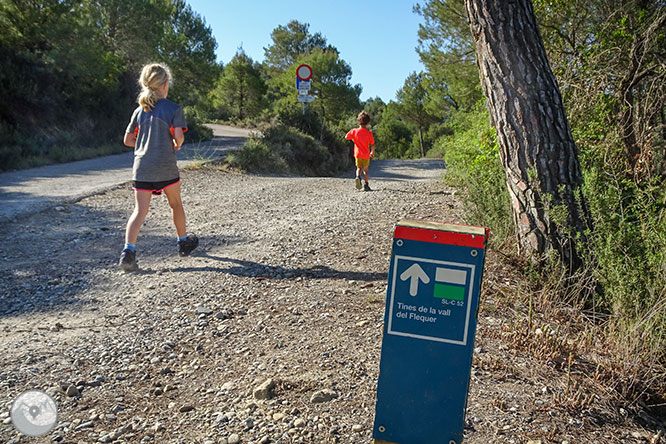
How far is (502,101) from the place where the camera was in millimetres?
4180

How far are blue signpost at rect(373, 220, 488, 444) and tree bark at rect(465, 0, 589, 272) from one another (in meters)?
2.49

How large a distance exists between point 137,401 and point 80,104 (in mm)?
18391

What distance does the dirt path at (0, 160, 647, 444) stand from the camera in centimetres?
244

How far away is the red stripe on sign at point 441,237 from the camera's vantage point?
180 centimetres

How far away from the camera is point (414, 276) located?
73.0 inches

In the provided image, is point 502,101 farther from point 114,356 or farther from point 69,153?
point 69,153

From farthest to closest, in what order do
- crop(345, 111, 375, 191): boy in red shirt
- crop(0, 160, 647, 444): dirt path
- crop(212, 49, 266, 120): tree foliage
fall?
crop(212, 49, 266, 120): tree foliage
crop(345, 111, 375, 191): boy in red shirt
crop(0, 160, 647, 444): dirt path

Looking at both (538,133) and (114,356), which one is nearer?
(114,356)

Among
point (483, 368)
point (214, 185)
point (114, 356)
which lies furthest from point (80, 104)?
point (483, 368)

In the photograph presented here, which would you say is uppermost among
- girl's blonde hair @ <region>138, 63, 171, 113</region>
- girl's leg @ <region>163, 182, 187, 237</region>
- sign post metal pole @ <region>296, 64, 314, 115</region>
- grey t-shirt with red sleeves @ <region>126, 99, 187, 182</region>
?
sign post metal pole @ <region>296, 64, 314, 115</region>

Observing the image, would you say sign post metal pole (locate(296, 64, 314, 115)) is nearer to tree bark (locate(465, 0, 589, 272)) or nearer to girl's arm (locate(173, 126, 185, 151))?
girl's arm (locate(173, 126, 185, 151))

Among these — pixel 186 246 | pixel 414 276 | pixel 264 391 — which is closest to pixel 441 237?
pixel 414 276

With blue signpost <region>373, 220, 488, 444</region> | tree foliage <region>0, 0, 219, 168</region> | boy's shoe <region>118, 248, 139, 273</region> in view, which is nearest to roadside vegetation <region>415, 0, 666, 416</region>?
blue signpost <region>373, 220, 488, 444</region>

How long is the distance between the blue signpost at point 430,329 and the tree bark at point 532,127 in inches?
98.1
